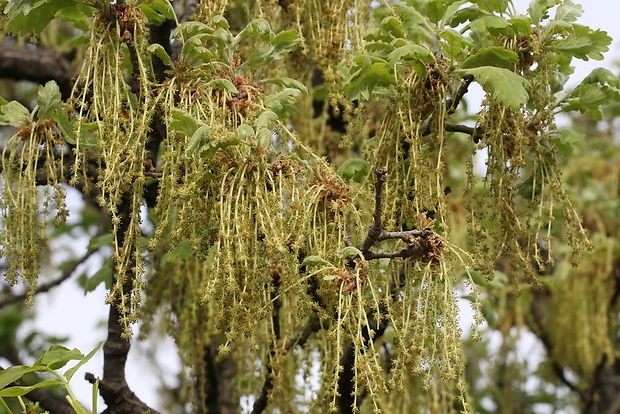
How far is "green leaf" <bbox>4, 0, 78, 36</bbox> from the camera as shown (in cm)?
229

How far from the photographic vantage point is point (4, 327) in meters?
5.84

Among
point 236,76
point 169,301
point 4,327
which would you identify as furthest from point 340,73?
point 4,327

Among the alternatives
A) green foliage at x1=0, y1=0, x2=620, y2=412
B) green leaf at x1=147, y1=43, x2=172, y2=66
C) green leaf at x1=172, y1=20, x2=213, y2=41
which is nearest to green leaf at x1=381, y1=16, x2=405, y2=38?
green foliage at x1=0, y1=0, x2=620, y2=412

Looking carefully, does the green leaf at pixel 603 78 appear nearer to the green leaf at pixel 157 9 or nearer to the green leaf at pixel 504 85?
the green leaf at pixel 504 85

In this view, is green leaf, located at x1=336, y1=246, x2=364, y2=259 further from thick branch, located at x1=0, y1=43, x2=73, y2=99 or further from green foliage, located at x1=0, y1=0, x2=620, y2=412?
thick branch, located at x1=0, y1=43, x2=73, y2=99

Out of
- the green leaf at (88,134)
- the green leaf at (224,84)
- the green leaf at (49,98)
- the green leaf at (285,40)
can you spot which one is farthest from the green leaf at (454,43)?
the green leaf at (49,98)

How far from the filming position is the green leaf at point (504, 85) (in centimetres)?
216

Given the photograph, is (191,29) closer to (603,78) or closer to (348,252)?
(348,252)

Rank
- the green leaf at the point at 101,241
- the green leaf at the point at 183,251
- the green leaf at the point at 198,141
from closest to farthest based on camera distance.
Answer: the green leaf at the point at 198,141
the green leaf at the point at 183,251
the green leaf at the point at 101,241

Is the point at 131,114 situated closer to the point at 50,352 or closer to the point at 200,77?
the point at 200,77

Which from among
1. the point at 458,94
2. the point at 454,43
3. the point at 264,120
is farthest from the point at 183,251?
the point at 454,43

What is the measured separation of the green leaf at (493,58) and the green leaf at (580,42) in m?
0.20

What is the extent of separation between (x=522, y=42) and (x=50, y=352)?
1495 mm

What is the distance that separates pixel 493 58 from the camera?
89.5 inches
